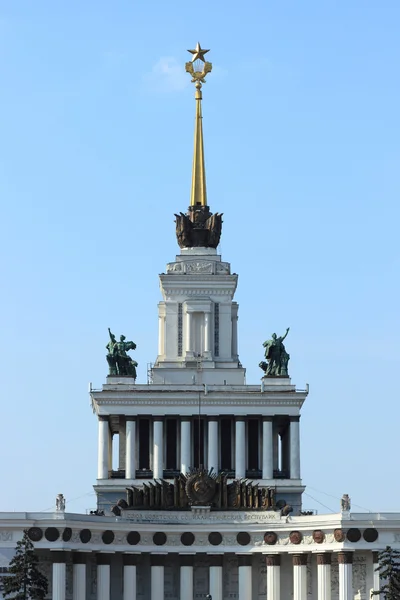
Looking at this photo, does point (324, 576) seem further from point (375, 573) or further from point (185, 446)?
point (185, 446)

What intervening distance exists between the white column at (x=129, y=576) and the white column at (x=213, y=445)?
14114mm

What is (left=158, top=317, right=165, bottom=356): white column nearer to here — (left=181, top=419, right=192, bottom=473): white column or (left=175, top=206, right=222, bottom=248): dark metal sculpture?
(left=175, top=206, right=222, bottom=248): dark metal sculpture

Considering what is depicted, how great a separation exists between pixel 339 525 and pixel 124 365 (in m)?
23.7

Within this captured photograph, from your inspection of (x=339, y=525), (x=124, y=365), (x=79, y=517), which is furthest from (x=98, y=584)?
(x=124, y=365)

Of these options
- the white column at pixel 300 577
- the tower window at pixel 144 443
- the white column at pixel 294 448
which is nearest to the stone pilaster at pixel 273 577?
the white column at pixel 300 577

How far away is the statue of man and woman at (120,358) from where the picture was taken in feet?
362

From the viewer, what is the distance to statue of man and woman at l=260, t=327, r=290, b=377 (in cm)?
11031

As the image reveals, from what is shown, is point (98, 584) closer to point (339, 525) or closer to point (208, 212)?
point (339, 525)

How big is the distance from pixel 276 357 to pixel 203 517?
17928 mm

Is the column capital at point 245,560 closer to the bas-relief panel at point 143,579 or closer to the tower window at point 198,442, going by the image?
the bas-relief panel at point 143,579

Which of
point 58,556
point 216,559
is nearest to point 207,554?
point 216,559

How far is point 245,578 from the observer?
94.8 meters

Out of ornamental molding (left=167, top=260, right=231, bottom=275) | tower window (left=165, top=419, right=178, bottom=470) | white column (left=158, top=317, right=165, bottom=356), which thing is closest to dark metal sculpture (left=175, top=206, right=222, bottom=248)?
ornamental molding (left=167, top=260, right=231, bottom=275)

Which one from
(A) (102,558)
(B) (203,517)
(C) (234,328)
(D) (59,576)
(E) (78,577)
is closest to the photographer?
(D) (59,576)
